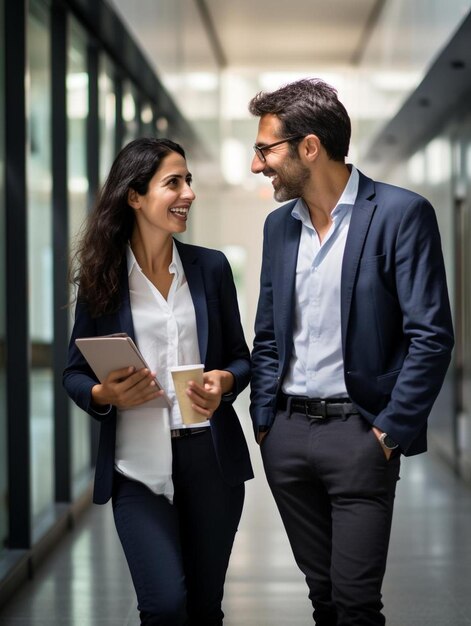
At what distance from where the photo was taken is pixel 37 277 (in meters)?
6.34

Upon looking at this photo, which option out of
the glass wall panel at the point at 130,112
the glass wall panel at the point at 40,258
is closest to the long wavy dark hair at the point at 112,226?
the glass wall panel at the point at 40,258

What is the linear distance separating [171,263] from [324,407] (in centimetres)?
69

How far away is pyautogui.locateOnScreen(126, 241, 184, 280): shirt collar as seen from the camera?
311cm

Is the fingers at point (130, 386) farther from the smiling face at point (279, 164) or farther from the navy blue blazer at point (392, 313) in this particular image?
the smiling face at point (279, 164)

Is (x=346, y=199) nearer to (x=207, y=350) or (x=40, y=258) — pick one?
(x=207, y=350)

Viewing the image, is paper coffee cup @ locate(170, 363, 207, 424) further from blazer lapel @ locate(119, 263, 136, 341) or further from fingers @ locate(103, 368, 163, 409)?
blazer lapel @ locate(119, 263, 136, 341)

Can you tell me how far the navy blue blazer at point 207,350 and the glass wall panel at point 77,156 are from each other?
3.95 metres

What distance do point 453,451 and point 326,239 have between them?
679 centimetres

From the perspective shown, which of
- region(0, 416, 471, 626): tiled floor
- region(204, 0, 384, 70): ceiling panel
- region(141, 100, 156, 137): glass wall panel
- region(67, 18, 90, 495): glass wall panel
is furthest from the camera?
region(204, 0, 384, 70): ceiling panel

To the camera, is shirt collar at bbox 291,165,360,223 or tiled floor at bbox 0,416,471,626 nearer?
shirt collar at bbox 291,165,360,223

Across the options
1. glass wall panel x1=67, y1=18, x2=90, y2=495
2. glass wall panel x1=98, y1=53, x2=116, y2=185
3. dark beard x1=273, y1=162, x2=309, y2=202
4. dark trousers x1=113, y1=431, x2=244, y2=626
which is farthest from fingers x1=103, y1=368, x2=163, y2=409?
glass wall panel x1=98, y1=53, x2=116, y2=185

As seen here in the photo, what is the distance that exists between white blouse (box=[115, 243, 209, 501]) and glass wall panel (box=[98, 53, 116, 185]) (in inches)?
214

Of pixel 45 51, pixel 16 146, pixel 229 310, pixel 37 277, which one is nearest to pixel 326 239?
pixel 229 310

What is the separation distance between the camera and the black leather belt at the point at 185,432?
3.02m
